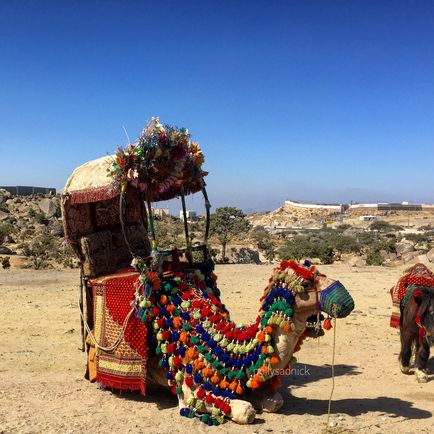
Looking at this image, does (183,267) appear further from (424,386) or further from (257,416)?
(424,386)

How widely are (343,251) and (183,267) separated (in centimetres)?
3064

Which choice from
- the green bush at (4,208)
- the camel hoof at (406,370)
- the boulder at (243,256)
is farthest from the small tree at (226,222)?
the camel hoof at (406,370)

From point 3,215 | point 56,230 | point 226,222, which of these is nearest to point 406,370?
point 226,222

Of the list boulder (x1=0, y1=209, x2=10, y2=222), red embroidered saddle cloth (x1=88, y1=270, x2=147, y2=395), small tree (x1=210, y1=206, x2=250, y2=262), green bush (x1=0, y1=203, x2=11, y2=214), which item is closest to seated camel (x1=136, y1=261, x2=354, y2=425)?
red embroidered saddle cloth (x1=88, y1=270, x2=147, y2=395)

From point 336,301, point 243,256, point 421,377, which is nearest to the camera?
point 336,301

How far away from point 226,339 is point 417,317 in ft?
10.2

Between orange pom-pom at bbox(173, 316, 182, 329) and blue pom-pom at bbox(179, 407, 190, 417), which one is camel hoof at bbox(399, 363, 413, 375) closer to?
blue pom-pom at bbox(179, 407, 190, 417)

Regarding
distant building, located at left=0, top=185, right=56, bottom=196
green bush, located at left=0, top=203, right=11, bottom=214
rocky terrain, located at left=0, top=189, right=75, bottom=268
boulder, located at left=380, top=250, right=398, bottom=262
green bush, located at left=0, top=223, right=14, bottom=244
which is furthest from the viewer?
distant building, located at left=0, top=185, right=56, bottom=196

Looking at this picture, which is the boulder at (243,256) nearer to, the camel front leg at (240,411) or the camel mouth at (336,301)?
the camel front leg at (240,411)

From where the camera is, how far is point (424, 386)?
7426 millimetres

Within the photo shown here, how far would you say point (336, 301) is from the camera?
5184 mm

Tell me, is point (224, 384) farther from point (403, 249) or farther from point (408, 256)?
point (403, 249)

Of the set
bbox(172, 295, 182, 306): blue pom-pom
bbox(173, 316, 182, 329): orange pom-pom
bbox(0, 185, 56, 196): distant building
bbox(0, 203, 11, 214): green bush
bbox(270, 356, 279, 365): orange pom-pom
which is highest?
bbox(0, 185, 56, 196): distant building

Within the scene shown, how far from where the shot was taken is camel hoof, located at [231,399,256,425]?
222 inches
